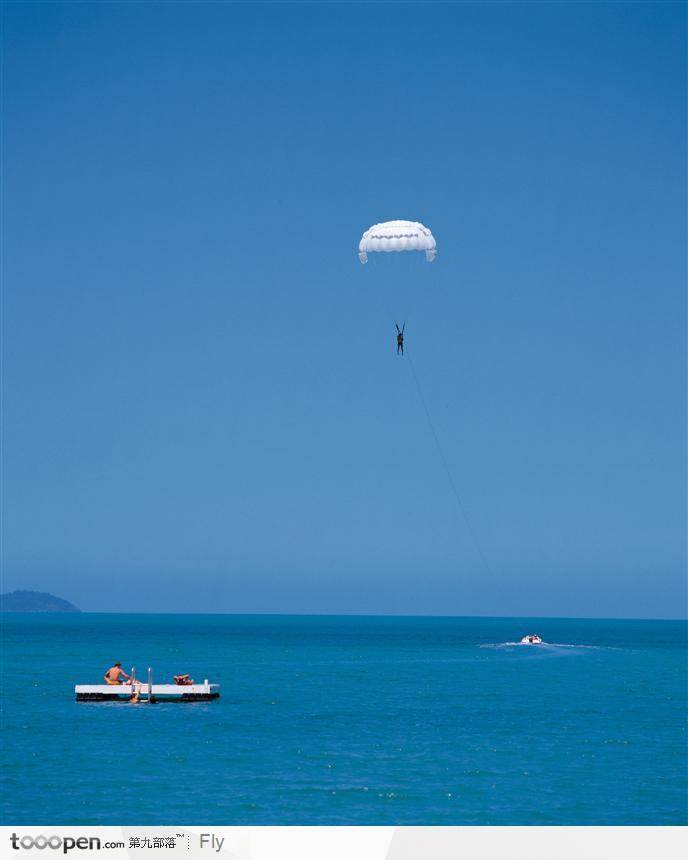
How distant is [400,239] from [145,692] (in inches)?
964

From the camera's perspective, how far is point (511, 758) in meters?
45.0

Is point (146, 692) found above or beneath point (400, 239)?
beneath

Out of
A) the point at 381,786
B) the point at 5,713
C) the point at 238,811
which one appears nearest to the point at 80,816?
the point at 238,811

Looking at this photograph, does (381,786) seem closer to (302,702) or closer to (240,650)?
A: (302,702)

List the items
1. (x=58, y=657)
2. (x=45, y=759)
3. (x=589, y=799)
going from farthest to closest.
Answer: (x=58, y=657)
(x=45, y=759)
(x=589, y=799)

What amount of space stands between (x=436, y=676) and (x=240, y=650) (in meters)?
54.2

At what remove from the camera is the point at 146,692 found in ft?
198

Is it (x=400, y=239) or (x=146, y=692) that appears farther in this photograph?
(x=146, y=692)
